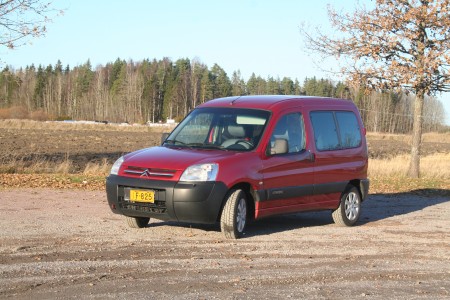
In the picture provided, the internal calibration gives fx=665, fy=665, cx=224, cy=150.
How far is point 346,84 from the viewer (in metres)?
21.6

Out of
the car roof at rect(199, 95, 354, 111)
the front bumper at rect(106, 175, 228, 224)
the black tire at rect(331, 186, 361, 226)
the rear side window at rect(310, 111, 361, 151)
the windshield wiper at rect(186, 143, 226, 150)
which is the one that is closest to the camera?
the front bumper at rect(106, 175, 228, 224)

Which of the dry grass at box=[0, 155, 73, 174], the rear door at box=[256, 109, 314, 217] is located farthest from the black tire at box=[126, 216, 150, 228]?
the dry grass at box=[0, 155, 73, 174]

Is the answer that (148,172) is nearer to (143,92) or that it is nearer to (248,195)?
(248,195)

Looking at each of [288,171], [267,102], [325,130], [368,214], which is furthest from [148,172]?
[368,214]

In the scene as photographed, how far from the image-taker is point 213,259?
24.9ft

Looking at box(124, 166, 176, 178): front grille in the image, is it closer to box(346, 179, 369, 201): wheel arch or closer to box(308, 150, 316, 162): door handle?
box(308, 150, 316, 162): door handle

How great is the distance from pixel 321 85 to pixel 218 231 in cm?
9610

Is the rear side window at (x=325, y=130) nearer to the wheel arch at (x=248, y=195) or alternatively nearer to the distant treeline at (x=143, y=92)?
the wheel arch at (x=248, y=195)

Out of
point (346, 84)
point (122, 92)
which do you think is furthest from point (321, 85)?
point (346, 84)

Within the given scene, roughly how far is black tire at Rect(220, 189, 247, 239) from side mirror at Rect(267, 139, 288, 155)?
0.85 m

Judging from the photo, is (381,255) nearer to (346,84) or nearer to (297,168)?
(297,168)

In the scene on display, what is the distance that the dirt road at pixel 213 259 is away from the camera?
20.3ft

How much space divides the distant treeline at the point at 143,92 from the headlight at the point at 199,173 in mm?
88466

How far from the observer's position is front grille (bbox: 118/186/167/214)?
870 centimetres
